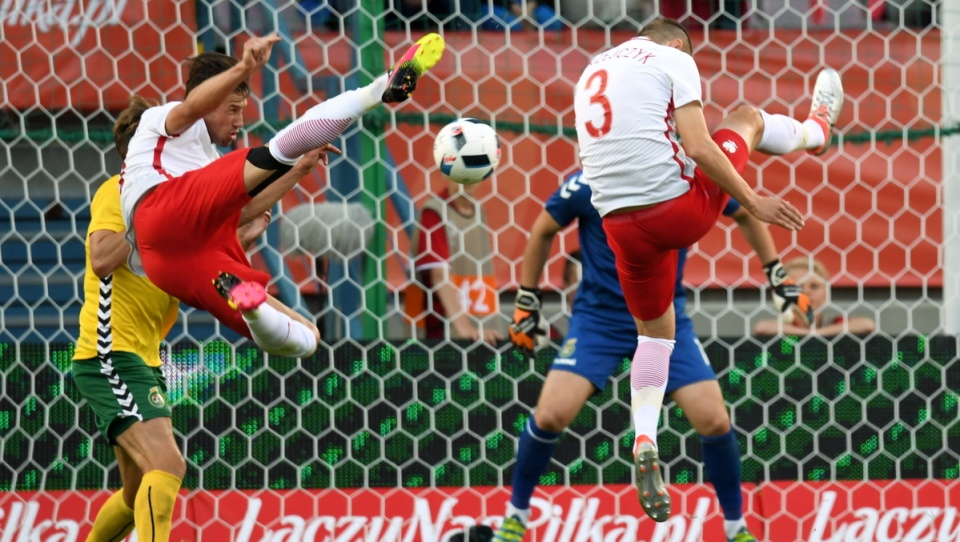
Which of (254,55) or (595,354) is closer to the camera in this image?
(254,55)

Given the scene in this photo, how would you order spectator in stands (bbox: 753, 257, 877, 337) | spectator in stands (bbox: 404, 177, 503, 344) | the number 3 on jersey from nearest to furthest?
the number 3 on jersey < spectator in stands (bbox: 404, 177, 503, 344) < spectator in stands (bbox: 753, 257, 877, 337)

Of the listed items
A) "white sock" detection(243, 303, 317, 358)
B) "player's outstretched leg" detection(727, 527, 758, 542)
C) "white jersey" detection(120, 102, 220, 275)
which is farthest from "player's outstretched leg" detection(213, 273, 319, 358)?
"player's outstretched leg" detection(727, 527, 758, 542)

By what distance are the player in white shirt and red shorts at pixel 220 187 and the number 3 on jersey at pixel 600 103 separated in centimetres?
53

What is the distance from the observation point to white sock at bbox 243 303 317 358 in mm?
4254

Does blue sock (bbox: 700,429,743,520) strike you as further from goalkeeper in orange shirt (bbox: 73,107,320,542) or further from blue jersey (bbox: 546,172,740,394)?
goalkeeper in orange shirt (bbox: 73,107,320,542)

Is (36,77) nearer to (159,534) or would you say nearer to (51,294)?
(51,294)

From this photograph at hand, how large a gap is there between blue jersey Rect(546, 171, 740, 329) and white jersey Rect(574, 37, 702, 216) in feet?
2.23

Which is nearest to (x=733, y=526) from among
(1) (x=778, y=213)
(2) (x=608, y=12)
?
(1) (x=778, y=213)

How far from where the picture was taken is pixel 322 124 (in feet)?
14.1

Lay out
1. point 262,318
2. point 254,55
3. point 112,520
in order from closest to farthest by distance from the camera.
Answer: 1. point 254,55
2. point 262,318
3. point 112,520

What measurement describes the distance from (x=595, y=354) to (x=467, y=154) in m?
0.88

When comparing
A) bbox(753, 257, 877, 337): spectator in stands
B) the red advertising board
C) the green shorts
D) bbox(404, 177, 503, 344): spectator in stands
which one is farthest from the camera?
bbox(753, 257, 877, 337): spectator in stands

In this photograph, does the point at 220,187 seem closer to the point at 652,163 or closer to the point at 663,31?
the point at 652,163

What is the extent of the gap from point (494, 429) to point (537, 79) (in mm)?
1707
